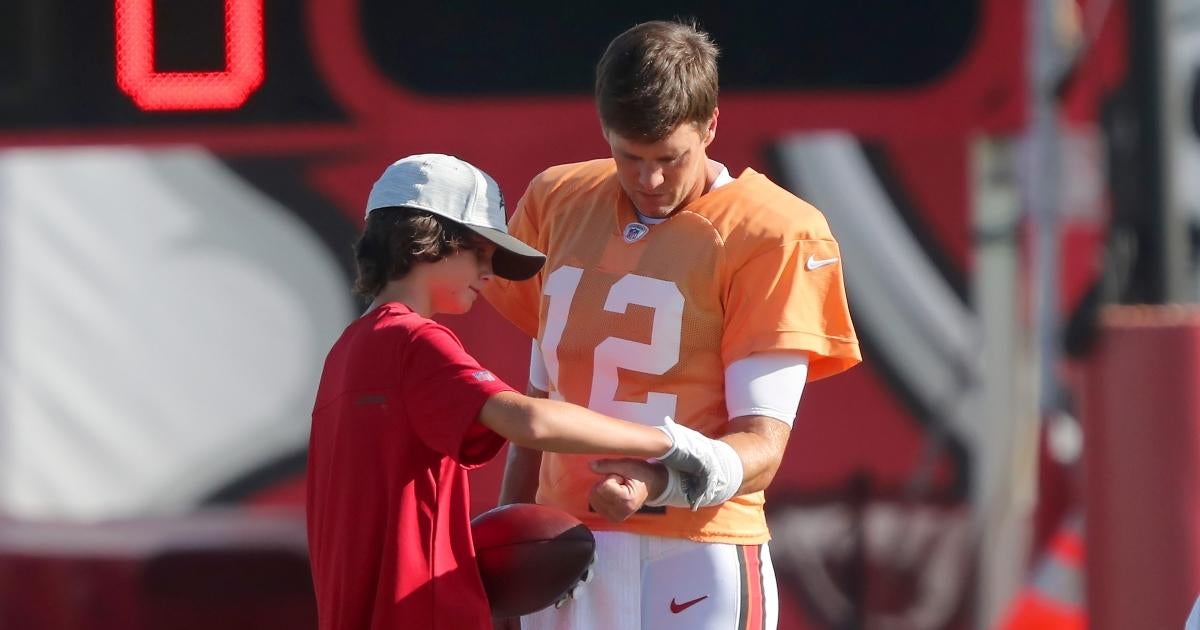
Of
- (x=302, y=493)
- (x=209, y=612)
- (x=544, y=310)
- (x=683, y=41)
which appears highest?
(x=683, y=41)

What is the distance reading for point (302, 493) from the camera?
4.05 metres

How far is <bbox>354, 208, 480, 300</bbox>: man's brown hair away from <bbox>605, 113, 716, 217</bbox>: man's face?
19 cm

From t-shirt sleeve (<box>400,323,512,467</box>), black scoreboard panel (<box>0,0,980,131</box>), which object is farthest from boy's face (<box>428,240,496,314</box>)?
black scoreboard panel (<box>0,0,980,131</box>)

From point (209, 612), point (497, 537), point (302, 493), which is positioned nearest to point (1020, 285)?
point (302, 493)

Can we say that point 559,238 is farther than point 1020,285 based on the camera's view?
No

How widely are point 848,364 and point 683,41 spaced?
15.9 inches

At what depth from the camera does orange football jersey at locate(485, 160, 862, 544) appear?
1.80 meters

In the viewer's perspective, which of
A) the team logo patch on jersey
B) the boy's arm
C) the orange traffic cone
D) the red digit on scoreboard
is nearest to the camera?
the boy's arm

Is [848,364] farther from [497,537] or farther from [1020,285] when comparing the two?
[1020,285]

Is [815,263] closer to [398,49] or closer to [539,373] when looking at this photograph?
[539,373]

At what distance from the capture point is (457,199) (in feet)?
5.83

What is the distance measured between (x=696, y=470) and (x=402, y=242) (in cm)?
39

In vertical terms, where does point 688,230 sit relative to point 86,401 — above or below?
above

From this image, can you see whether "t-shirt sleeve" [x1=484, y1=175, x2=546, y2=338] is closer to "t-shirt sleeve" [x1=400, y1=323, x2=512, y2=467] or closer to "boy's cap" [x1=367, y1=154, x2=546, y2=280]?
"boy's cap" [x1=367, y1=154, x2=546, y2=280]
